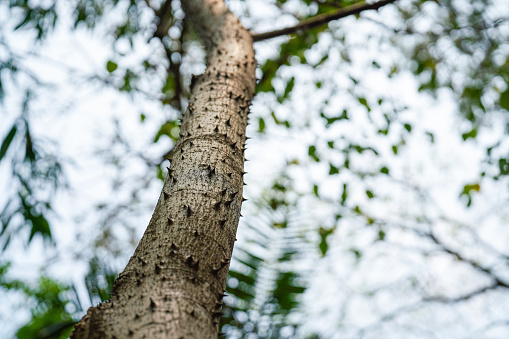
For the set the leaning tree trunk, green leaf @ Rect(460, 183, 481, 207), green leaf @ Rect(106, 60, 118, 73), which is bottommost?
the leaning tree trunk

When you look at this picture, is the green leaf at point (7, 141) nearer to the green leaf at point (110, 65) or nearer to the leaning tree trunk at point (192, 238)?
the green leaf at point (110, 65)

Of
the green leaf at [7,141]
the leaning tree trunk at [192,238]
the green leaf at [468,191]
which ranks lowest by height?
the leaning tree trunk at [192,238]

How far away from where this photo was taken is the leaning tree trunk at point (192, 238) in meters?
0.94

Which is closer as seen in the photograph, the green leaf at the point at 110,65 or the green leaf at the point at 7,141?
the green leaf at the point at 7,141

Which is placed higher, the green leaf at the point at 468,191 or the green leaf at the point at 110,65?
the green leaf at the point at 110,65

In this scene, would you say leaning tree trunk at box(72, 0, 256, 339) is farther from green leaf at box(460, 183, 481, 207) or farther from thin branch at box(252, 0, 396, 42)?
green leaf at box(460, 183, 481, 207)

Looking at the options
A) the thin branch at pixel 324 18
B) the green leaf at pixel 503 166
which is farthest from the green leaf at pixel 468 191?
the thin branch at pixel 324 18

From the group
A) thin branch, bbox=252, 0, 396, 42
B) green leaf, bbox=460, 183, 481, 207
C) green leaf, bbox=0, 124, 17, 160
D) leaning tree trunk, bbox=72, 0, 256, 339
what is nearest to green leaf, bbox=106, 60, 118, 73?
green leaf, bbox=0, 124, 17, 160

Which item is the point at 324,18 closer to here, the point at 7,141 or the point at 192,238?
the point at 192,238

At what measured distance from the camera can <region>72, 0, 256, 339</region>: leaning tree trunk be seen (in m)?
0.94

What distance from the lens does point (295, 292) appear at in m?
2.91

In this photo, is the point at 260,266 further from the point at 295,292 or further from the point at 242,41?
the point at 242,41

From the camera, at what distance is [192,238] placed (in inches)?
44.2

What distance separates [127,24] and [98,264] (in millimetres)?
3231
